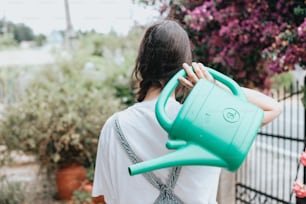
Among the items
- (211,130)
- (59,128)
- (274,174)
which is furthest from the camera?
(274,174)

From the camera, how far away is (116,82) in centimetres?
786

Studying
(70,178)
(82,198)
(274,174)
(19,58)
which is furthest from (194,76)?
(19,58)

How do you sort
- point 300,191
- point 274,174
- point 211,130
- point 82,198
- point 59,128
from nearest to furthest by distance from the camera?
point 211,130, point 300,191, point 82,198, point 59,128, point 274,174

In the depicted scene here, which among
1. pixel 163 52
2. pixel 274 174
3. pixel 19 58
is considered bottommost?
pixel 19 58

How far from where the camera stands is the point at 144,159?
1160mm

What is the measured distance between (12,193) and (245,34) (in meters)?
2.56

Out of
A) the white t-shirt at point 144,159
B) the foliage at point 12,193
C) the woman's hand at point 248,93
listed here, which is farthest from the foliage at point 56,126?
the woman's hand at point 248,93

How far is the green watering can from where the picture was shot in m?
0.92

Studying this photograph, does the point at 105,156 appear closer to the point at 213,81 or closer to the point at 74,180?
the point at 213,81

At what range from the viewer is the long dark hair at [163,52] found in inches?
45.7

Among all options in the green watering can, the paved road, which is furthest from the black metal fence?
the paved road

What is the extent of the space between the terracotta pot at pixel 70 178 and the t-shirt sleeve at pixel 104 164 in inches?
142

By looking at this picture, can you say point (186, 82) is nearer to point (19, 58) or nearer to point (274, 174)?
point (274, 174)

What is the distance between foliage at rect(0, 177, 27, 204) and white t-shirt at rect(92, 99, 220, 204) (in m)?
3.03
